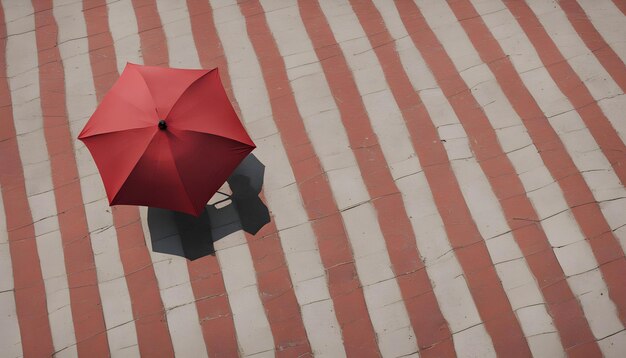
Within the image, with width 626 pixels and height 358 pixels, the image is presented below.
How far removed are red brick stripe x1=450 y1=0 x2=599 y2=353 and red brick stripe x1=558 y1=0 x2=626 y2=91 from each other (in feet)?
3.56

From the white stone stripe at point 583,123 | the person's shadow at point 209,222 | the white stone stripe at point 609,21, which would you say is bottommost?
the person's shadow at point 209,222

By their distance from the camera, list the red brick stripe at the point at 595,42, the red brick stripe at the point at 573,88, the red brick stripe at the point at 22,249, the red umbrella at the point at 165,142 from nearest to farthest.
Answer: the red umbrella at the point at 165,142 < the red brick stripe at the point at 22,249 < the red brick stripe at the point at 573,88 < the red brick stripe at the point at 595,42

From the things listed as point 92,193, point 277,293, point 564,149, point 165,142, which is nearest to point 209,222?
point 277,293

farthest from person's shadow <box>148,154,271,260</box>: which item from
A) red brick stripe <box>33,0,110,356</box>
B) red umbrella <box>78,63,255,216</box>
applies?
red brick stripe <box>33,0,110,356</box>

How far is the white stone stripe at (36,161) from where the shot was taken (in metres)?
6.04

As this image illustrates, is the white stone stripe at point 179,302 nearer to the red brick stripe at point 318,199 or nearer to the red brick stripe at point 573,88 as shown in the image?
the red brick stripe at point 318,199

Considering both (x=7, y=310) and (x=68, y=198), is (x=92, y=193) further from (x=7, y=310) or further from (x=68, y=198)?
(x=7, y=310)

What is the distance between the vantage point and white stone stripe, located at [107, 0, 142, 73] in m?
7.64

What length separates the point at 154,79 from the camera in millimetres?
6020

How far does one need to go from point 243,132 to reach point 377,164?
171cm

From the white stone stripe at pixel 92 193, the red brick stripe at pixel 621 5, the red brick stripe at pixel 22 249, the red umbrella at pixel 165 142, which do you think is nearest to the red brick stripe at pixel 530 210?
the red brick stripe at pixel 621 5

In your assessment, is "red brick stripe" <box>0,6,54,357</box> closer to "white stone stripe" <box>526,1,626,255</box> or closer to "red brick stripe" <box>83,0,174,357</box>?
"red brick stripe" <box>83,0,174,357</box>

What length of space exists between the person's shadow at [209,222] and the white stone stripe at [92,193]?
1.71ft

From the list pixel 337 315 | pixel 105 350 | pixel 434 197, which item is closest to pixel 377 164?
pixel 434 197
